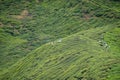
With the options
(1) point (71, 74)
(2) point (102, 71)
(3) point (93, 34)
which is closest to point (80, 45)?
(3) point (93, 34)

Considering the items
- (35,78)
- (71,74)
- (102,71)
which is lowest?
(35,78)

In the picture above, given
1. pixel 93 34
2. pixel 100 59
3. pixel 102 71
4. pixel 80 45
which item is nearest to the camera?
pixel 102 71

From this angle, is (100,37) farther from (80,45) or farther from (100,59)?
(100,59)

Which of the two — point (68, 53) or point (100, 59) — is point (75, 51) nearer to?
point (68, 53)

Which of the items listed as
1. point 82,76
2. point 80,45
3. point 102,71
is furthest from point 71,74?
point 80,45

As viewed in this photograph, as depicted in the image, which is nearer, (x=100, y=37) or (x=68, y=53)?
(x=68, y=53)

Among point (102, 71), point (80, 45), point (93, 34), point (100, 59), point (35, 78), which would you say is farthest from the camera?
point (93, 34)

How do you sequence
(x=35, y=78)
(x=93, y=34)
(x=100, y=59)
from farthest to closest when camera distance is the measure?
(x=93, y=34), (x=35, y=78), (x=100, y=59)

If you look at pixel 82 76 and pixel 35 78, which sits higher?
pixel 82 76

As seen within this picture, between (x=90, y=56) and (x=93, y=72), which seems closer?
(x=93, y=72)
